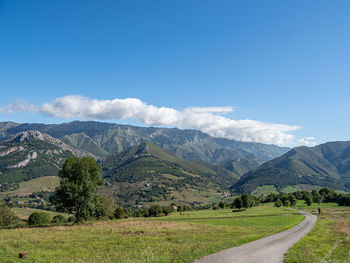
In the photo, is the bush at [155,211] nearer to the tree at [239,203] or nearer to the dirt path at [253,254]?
the tree at [239,203]

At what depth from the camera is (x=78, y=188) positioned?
52000mm

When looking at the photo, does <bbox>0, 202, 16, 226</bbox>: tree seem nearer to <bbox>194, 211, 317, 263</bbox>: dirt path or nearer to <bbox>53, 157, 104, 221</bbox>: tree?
<bbox>53, 157, 104, 221</bbox>: tree

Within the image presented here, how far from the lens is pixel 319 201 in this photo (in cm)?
Result: 16050

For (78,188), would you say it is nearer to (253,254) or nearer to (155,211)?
(253,254)

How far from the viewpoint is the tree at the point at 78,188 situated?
52406mm

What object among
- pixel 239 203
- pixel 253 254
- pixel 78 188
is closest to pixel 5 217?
pixel 78 188

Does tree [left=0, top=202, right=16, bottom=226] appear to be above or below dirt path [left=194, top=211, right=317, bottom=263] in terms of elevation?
below

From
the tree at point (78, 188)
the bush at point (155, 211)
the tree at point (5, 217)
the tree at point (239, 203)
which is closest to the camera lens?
the tree at point (78, 188)

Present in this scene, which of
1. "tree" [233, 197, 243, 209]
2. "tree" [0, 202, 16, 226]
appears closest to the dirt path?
"tree" [0, 202, 16, 226]

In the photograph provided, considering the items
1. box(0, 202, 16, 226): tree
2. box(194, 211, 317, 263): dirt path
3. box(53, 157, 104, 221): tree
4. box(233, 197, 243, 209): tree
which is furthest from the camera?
box(233, 197, 243, 209): tree

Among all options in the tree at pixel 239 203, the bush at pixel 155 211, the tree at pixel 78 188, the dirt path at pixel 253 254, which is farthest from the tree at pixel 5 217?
the tree at pixel 239 203

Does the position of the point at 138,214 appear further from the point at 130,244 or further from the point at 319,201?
the point at 130,244

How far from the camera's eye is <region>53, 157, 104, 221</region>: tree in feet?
172

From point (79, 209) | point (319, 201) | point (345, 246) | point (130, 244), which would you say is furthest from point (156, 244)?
point (319, 201)
